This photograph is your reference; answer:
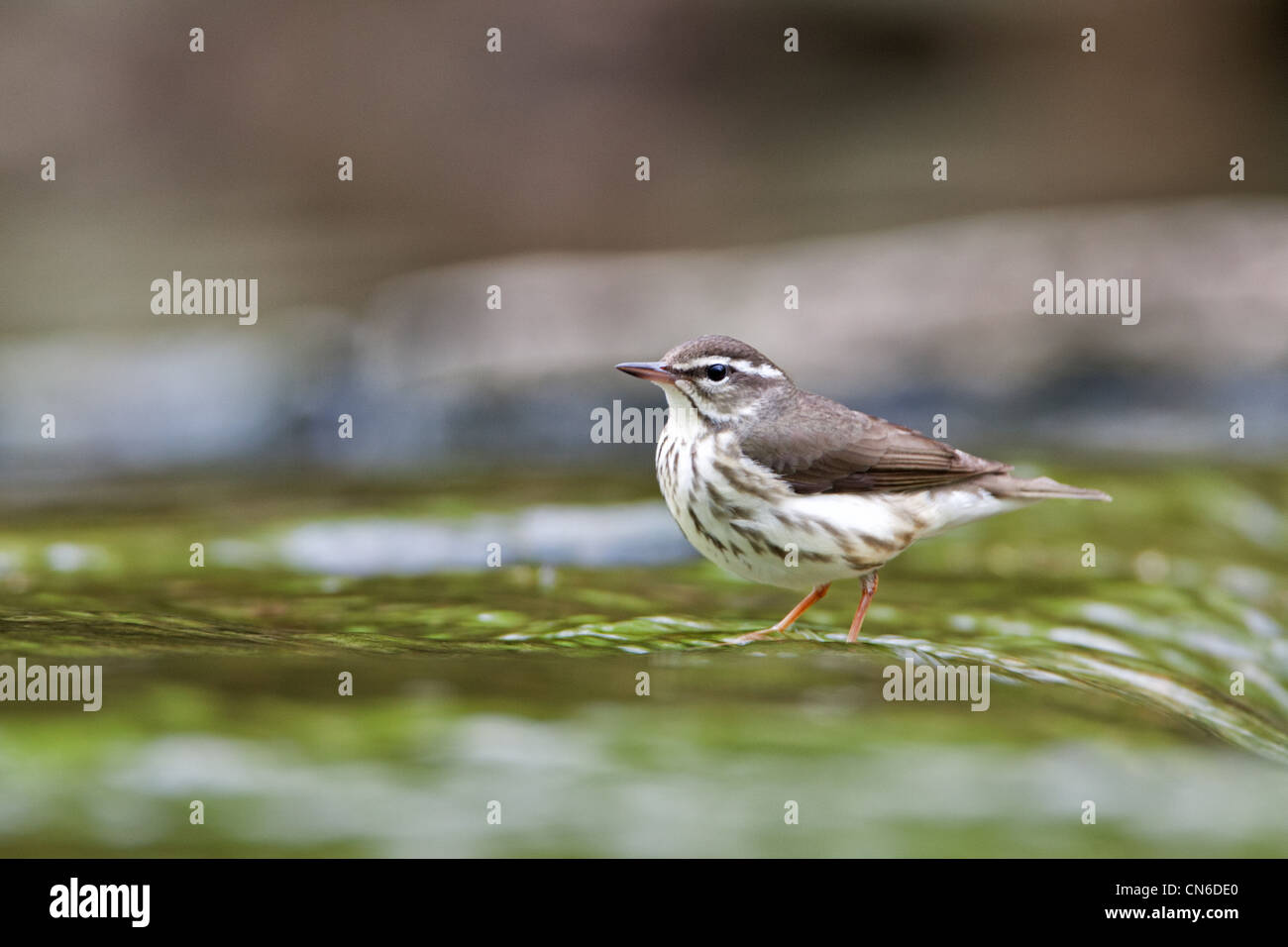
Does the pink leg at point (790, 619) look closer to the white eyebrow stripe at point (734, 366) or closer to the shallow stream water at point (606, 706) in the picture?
the shallow stream water at point (606, 706)

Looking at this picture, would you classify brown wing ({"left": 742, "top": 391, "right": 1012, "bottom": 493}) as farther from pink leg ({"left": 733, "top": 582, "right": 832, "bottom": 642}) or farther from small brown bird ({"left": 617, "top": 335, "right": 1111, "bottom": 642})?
pink leg ({"left": 733, "top": 582, "right": 832, "bottom": 642})

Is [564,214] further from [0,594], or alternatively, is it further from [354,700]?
[354,700]

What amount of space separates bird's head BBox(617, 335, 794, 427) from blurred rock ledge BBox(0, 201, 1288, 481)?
3481mm

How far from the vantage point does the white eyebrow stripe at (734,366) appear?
18.6ft

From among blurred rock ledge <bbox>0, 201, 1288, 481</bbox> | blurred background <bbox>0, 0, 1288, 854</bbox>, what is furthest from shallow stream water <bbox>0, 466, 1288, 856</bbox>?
blurred rock ledge <bbox>0, 201, 1288, 481</bbox>

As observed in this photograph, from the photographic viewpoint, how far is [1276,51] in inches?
794

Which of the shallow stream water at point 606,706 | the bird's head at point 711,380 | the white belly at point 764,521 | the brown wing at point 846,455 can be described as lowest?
the shallow stream water at point 606,706

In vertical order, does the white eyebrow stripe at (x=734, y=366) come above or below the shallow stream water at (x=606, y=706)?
above

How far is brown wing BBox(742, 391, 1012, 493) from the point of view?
5562 millimetres

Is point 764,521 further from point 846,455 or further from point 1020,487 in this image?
point 1020,487

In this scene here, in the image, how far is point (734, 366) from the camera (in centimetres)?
571

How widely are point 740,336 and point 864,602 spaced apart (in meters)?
4.81

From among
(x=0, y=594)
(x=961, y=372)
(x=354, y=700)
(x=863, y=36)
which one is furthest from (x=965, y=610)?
(x=863, y=36)

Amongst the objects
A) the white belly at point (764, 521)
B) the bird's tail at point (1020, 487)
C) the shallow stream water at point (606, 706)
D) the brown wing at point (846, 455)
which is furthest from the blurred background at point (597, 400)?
the brown wing at point (846, 455)
